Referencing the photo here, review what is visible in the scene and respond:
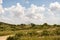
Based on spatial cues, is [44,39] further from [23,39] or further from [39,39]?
[23,39]

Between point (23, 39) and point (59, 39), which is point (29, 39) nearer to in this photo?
point (23, 39)

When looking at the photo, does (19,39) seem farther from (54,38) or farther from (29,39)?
(54,38)

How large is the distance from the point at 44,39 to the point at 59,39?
2182 mm

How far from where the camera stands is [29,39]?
27578 mm

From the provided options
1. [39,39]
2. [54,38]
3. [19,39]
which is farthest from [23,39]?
[54,38]

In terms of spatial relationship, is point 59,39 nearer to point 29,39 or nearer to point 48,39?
point 48,39

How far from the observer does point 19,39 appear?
89.7ft

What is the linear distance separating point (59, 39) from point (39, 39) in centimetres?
292

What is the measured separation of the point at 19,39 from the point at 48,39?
4250 mm

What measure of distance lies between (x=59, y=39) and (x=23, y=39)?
5266mm

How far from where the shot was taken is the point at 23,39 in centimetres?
2759

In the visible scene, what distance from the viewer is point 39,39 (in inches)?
1088

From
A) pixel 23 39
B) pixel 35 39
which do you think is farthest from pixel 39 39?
pixel 23 39

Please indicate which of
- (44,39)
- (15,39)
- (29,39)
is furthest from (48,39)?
(15,39)
